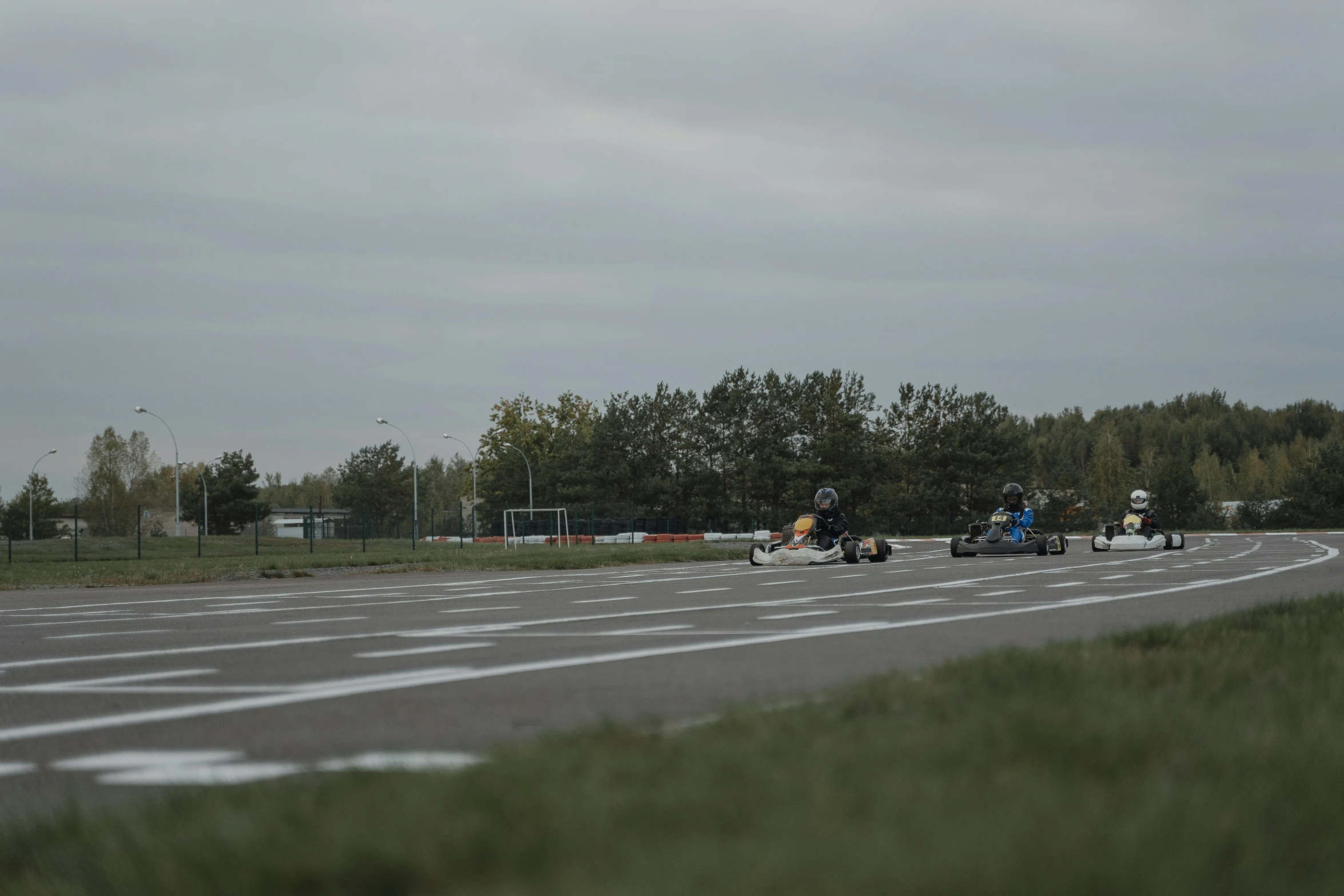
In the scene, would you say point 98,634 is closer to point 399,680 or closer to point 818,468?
point 399,680

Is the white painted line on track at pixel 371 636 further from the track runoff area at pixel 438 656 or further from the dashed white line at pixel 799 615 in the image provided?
the dashed white line at pixel 799 615

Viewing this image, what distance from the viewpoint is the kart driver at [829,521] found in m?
29.8

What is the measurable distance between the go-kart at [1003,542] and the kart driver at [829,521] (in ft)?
13.5

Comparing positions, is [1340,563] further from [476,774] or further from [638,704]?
[476,774]

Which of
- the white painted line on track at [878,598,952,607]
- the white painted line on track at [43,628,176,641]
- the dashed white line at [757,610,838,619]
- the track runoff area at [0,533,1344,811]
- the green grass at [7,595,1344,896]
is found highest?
the green grass at [7,595,1344,896]

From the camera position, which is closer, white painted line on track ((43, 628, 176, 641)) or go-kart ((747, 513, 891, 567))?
white painted line on track ((43, 628, 176, 641))

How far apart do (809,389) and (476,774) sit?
9836 centimetres

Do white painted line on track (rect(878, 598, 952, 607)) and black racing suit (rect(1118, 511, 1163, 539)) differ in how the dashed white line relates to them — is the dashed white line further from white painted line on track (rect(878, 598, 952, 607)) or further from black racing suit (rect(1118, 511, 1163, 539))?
black racing suit (rect(1118, 511, 1163, 539))

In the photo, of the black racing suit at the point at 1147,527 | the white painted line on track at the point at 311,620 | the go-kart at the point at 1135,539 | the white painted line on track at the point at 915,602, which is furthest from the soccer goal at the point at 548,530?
the white painted line on track at the point at 311,620

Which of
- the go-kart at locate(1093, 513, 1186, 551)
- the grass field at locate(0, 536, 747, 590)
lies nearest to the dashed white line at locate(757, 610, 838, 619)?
the grass field at locate(0, 536, 747, 590)

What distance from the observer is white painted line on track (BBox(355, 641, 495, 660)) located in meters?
8.51

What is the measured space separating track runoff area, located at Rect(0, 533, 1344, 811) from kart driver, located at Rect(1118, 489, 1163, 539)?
20.1 metres

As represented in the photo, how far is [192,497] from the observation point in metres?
136

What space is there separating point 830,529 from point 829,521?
0.25m
